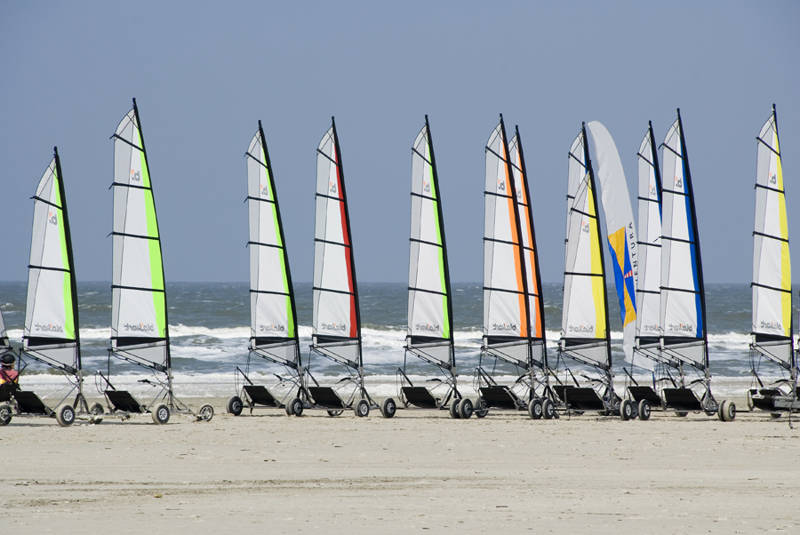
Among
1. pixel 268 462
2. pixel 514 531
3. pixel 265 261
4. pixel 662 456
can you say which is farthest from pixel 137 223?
pixel 514 531

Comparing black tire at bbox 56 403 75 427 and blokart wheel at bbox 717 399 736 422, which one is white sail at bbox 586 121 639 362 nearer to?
blokart wheel at bbox 717 399 736 422

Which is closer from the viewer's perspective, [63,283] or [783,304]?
[63,283]

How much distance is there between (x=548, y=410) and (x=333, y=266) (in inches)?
200

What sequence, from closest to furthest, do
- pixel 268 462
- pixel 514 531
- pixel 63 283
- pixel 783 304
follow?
pixel 514 531
pixel 268 462
pixel 63 283
pixel 783 304

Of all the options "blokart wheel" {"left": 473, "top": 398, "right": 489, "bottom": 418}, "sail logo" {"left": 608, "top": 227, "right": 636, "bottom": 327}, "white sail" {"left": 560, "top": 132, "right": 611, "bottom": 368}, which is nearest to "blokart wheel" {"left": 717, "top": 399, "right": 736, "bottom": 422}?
"white sail" {"left": 560, "top": 132, "right": 611, "bottom": 368}

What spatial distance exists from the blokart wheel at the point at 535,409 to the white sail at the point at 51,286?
27.0 feet

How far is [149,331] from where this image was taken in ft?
65.8

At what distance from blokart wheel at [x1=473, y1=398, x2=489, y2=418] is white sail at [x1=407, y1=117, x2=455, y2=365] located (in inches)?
40.5

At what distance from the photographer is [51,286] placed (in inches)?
752

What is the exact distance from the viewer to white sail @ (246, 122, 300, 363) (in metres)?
21.7

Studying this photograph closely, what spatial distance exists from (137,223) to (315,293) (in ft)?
12.4

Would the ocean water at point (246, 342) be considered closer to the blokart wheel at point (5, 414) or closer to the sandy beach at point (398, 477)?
the blokart wheel at point (5, 414)

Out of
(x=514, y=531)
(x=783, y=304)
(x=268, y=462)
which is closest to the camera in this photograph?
(x=514, y=531)

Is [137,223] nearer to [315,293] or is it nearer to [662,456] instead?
[315,293]
